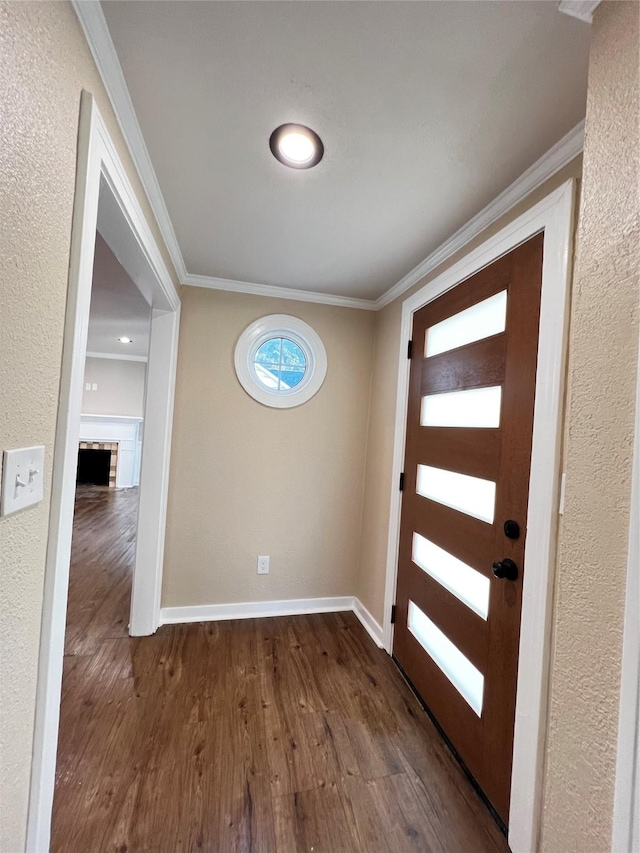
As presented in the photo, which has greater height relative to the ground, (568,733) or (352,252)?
→ (352,252)

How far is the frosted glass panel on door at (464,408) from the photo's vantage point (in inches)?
54.7

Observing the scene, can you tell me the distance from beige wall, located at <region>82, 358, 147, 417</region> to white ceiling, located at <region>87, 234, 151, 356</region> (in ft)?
1.83

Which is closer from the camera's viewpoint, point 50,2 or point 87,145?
point 50,2

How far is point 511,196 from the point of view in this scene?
1.31 meters

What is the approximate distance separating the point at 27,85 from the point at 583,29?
117cm

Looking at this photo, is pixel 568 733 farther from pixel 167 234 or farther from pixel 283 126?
pixel 167 234

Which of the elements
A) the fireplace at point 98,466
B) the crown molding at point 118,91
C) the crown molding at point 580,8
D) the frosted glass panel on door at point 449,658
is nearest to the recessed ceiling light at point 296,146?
the crown molding at point 118,91

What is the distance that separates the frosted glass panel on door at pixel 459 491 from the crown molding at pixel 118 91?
173 centimetres

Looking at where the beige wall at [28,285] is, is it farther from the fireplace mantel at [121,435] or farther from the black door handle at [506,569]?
the fireplace mantel at [121,435]

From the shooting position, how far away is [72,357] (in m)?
0.83

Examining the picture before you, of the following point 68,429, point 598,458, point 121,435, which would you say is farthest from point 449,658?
point 121,435

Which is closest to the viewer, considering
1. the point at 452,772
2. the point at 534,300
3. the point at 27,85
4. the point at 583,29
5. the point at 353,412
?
the point at 27,85

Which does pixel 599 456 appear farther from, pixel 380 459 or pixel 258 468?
pixel 258 468

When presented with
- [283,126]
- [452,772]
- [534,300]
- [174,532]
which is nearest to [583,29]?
[534,300]
